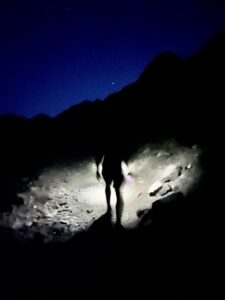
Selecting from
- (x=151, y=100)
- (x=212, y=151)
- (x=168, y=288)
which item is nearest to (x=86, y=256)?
(x=168, y=288)

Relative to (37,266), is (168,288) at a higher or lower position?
lower

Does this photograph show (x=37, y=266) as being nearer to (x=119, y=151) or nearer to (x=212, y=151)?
(x=119, y=151)

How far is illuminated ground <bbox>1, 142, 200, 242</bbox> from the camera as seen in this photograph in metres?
8.39

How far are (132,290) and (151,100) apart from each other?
42.1 feet

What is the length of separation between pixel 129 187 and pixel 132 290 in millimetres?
4746

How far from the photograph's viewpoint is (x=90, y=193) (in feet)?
35.1

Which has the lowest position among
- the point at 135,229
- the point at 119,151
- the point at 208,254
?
the point at 208,254

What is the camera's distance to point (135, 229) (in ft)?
23.6

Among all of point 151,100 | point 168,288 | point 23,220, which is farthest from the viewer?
point 151,100

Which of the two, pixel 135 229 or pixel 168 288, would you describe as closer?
pixel 168 288

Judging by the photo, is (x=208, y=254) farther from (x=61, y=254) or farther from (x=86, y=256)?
(x=61, y=254)

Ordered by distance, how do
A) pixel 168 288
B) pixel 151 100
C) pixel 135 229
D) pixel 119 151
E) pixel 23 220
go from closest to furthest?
1. pixel 168 288
2. pixel 135 229
3. pixel 119 151
4. pixel 23 220
5. pixel 151 100

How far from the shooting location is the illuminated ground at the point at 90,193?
8.39 meters

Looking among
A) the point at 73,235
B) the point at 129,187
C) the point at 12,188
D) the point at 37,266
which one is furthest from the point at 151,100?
the point at 37,266
